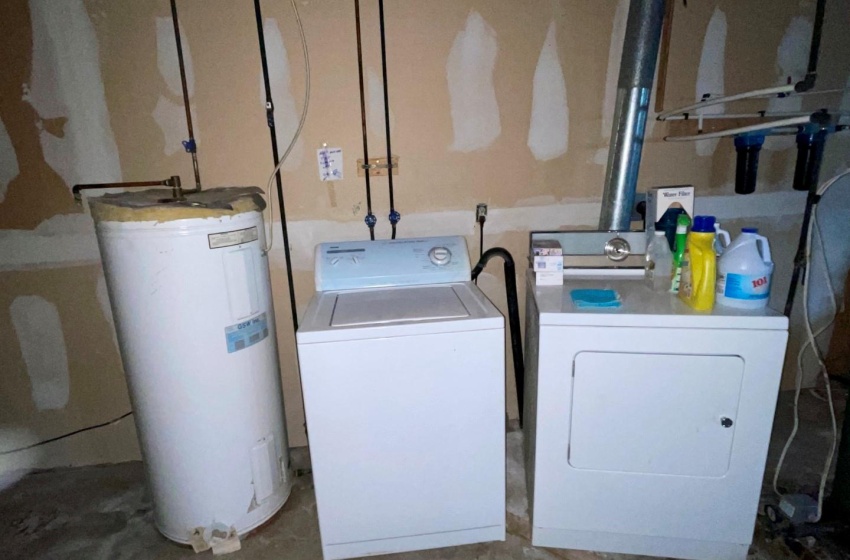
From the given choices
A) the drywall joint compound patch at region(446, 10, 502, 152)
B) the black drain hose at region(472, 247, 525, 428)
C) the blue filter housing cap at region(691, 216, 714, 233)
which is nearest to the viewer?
the blue filter housing cap at region(691, 216, 714, 233)

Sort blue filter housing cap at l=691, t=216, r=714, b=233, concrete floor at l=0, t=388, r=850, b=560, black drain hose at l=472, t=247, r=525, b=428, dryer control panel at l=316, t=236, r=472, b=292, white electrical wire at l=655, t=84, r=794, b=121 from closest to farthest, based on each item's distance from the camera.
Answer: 1. blue filter housing cap at l=691, t=216, r=714, b=233
2. white electrical wire at l=655, t=84, r=794, b=121
3. concrete floor at l=0, t=388, r=850, b=560
4. dryer control panel at l=316, t=236, r=472, b=292
5. black drain hose at l=472, t=247, r=525, b=428

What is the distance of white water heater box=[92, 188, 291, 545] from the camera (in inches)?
55.4

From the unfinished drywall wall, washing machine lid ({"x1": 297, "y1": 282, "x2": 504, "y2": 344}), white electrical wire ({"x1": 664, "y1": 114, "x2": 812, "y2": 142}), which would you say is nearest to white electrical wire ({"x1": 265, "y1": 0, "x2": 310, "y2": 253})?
the unfinished drywall wall

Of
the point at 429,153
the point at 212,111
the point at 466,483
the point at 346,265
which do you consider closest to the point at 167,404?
the point at 346,265

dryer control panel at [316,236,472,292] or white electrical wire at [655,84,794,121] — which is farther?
dryer control panel at [316,236,472,292]

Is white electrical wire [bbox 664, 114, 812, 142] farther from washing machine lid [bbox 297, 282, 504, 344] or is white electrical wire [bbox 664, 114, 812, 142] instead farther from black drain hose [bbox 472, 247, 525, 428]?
washing machine lid [bbox 297, 282, 504, 344]

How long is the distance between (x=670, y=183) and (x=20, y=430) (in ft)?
10.5

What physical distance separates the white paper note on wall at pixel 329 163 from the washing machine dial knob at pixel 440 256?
22.1 inches

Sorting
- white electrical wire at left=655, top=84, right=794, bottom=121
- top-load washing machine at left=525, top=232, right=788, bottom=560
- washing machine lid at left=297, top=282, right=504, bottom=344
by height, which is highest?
white electrical wire at left=655, top=84, right=794, bottom=121

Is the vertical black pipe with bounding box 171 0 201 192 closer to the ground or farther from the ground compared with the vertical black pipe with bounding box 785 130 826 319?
farther from the ground

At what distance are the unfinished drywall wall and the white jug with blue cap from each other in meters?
0.83

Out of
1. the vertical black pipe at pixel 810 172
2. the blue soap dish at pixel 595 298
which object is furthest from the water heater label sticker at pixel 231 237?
the vertical black pipe at pixel 810 172

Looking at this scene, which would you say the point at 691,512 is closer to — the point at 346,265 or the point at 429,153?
the point at 346,265

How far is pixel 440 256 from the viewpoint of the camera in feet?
5.85
